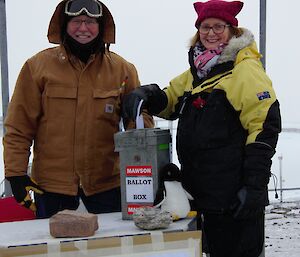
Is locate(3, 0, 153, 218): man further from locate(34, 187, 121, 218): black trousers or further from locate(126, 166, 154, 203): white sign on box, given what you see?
locate(126, 166, 154, 203): white sign on box

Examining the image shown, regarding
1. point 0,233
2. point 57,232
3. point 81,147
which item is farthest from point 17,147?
point 57,232

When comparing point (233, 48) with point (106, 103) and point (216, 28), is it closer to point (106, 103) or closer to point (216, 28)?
point (216, 28)

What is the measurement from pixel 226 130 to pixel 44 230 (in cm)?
79

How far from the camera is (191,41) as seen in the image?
2.20 meters

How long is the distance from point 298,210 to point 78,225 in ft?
16.5

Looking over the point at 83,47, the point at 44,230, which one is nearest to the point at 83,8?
the point at 83,47

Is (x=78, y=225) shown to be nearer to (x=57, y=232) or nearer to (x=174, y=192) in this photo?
(x=57, y=232)

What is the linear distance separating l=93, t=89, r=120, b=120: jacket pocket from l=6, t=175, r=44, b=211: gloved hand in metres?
0.45

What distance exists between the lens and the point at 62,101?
2.30 metres

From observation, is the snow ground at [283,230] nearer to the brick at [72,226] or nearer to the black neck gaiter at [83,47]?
the black neck gaiter at [83,47]

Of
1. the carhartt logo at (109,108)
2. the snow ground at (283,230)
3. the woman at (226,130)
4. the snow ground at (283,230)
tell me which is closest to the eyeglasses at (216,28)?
the woman at (226,130)

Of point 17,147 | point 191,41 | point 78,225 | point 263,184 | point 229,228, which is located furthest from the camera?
point 17,147

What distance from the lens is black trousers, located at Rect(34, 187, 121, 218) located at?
2371mm

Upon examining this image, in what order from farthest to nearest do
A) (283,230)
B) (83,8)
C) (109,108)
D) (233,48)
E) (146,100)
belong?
(283,230), (109,108), (83,8), (146,100), (233,48)
